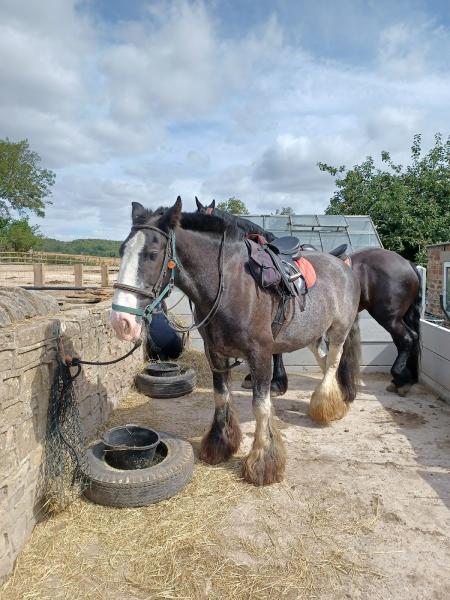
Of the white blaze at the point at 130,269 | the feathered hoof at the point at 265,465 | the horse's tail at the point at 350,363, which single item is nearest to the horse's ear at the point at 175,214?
the white blaze at the point at 130,269

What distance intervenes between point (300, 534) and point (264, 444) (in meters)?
0.68

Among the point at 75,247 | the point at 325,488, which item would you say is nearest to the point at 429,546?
the point at 325,488

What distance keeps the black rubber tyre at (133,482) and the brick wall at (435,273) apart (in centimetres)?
869

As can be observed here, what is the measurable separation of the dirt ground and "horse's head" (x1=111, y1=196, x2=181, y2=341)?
124 cm

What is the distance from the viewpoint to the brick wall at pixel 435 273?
32.8 ft

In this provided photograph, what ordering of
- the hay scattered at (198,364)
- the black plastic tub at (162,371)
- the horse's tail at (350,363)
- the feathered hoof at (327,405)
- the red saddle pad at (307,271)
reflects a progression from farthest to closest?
the hay scattered at (198,364) → the black plastic tub at (162,371) → the horse's tail at (350,363) → the feathered hoof at (327,405) → the red saddle pad at (307,271)

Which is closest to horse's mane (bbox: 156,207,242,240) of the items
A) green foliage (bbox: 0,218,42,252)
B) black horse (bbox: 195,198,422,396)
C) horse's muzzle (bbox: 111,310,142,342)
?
horse's muzzle (bbox: 111,310,142,342)

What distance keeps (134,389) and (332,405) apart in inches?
95.2

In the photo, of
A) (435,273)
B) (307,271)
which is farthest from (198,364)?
(435,273)

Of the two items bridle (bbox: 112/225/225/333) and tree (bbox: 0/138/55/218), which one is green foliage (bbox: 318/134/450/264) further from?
tree (bbox: 0/138/55/218)

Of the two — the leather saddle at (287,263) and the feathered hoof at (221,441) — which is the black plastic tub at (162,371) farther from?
the leather saddle at (287,263)

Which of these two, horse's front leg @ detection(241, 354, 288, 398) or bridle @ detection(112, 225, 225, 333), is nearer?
bridle @ detection(112, 225, 225, 333)

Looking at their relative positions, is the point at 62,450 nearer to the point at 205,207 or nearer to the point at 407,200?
the point at 205,207

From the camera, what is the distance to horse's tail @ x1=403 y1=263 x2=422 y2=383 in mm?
5203
